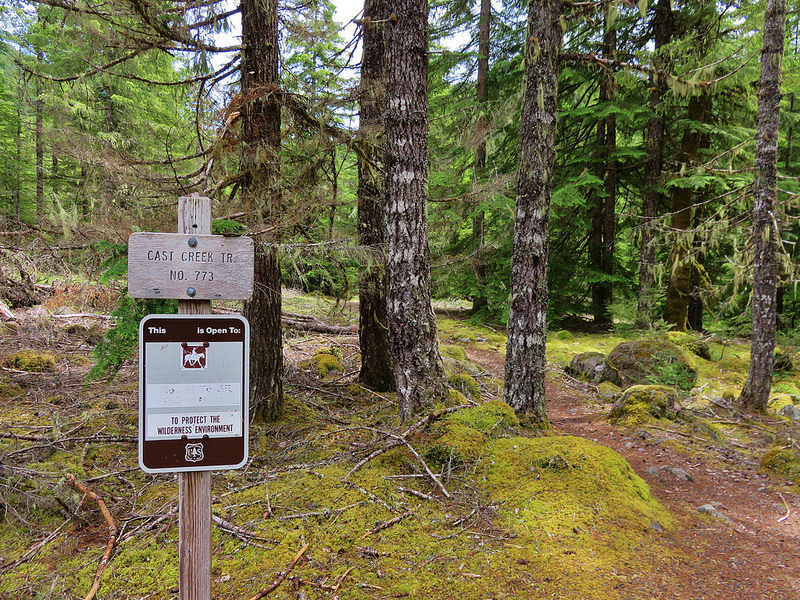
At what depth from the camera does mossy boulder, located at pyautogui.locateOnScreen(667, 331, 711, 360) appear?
11773 mm

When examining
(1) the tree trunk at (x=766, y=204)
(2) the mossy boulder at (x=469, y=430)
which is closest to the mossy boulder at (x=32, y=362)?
(2) the mossy boulder at (x=469, y=430)

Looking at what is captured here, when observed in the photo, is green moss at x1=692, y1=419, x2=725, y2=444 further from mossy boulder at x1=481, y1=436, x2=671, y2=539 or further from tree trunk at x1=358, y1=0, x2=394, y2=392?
tree trunk at x1=358, y1=0, x2=394, y2=392

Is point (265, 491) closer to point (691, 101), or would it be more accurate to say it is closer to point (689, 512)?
point (689, 512)

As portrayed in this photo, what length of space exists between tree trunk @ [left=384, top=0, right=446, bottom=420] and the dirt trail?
8.35ft

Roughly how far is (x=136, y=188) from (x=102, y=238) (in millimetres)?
1489

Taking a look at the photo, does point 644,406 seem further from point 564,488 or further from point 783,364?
point 783,364

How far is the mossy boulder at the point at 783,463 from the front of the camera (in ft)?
17.8

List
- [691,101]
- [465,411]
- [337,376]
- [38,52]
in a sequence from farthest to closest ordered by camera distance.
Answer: [38,52], [691,101], [337,376], [465,411]

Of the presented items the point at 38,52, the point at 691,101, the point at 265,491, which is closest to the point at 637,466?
the point at 265,491

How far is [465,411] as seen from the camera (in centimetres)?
494

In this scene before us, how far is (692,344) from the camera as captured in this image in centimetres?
1170

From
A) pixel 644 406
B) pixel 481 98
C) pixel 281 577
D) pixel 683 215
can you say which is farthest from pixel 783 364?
pixel 281 577

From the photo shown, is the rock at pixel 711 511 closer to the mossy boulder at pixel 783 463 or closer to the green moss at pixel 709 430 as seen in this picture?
the mossy boulder at pixel 783 463

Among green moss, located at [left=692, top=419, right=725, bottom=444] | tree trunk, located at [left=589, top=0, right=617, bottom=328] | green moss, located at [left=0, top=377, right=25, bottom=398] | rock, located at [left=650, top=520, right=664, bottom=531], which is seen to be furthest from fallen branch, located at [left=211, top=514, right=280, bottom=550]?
tree trunk, located at [left=589, top=0, right=617, bottom=328]
